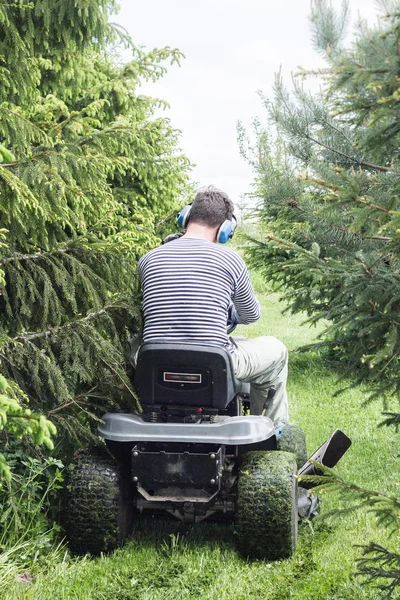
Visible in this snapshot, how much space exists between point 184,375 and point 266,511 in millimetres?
709

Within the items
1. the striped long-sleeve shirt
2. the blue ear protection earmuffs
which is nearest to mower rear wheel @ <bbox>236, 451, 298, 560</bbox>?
the striped long-sleeve shirt

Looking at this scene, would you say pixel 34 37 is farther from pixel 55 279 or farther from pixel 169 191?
pixel 169 191

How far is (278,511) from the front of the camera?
3.48 meters

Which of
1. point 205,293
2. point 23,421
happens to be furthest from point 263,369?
point 23,421

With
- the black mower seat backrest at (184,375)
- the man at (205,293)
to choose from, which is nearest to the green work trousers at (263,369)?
the man at (205,293)

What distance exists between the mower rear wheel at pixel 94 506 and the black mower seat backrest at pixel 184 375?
1.26 feet

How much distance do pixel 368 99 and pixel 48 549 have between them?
2424 millimetres

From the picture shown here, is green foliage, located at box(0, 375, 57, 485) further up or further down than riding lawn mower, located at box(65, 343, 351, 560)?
further up

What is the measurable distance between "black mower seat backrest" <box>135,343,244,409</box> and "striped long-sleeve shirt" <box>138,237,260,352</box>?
0.48 ft

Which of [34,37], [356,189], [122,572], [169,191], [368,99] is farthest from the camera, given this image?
[169,191]

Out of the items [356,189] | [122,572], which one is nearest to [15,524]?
[122,572]

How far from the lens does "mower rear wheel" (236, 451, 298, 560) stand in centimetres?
349

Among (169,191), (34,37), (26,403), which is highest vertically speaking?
(34,37)

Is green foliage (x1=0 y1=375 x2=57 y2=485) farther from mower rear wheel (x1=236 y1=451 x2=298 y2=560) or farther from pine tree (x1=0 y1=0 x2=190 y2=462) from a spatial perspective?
mower rear wheel (x1=236 y1=451 x2=298 y2=560)
